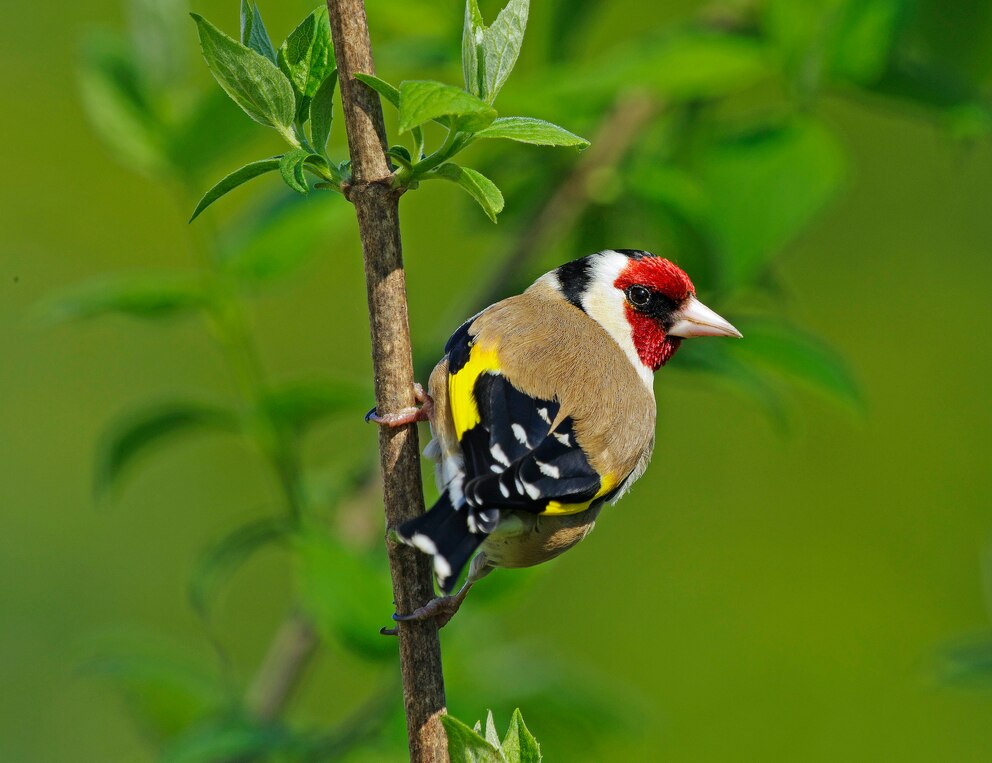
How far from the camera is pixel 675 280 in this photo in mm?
2041

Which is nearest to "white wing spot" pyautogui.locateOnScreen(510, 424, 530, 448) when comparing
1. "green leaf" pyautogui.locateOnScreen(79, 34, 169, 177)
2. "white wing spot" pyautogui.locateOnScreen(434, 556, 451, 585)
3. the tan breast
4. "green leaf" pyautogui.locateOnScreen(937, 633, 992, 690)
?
the tan breast

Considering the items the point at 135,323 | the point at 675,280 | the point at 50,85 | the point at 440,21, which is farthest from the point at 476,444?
the point at 50,85

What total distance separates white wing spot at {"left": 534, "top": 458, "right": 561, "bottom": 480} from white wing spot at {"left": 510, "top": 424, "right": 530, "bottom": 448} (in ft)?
0.09

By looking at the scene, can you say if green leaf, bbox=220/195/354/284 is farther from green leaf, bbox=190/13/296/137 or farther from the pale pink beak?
green leaf, bbox=190/13/296/137

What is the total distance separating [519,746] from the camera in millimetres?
997

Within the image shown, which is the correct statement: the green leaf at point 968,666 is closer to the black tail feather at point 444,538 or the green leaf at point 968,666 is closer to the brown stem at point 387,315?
the black tail feather at point 444,538

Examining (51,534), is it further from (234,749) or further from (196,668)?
(234,749)

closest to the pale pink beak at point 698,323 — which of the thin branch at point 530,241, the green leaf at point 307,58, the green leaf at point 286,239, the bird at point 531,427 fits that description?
the bird at point 531,427

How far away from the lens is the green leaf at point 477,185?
3.17ft

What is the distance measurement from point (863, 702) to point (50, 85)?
3315 mm

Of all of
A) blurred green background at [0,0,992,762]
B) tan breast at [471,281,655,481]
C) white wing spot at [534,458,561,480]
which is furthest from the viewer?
blurred green background at [0,0,992,762]

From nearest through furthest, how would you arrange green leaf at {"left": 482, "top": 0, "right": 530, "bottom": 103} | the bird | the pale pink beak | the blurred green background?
green leaf at {"left": 482, "top": 0, "right": 530, "bottom": 103} → the bird → the pale pink beak → the blurred green background

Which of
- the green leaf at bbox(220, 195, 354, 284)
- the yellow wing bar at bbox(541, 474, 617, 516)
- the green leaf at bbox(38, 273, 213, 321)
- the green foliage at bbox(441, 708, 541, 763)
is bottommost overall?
the yellow wing bar at bbox(541, 474, 617, 516)

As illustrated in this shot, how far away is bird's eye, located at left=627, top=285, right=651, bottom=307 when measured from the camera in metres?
2.08
